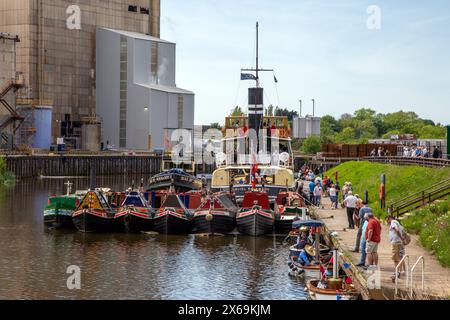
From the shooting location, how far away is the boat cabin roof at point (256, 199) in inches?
2016

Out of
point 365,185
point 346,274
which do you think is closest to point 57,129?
point 365,185

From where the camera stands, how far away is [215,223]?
4941cm

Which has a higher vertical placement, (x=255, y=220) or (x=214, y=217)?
(x=214, y=217)

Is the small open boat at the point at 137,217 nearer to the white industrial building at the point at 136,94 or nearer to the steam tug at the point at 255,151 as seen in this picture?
the steam tug at the point at 255,151

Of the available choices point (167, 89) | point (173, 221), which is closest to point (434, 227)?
point (173, 221)

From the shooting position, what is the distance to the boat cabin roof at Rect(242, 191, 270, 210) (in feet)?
168

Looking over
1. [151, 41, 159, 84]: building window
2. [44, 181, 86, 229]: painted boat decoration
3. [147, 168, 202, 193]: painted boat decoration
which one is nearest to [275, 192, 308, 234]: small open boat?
[44, 181, 86, 229]: painted boat decoration

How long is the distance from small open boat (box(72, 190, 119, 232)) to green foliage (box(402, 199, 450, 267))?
17.8 metres

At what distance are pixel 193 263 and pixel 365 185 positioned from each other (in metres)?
26.7

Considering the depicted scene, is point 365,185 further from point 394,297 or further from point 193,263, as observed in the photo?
point 394,297

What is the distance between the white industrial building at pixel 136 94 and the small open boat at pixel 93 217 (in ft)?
267

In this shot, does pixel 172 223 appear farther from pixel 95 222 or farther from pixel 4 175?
pixel 4 175

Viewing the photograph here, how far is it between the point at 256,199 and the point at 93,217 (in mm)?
9549
